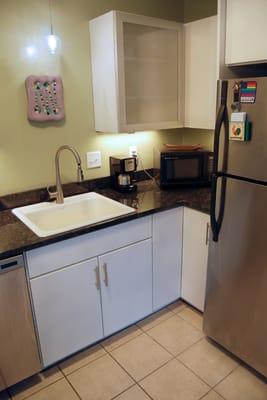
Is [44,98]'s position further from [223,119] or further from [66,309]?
[66,309]

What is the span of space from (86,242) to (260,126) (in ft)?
3.59

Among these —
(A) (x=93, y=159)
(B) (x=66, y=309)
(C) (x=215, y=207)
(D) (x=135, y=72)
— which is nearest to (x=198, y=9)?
(D) (x=135, y=72)

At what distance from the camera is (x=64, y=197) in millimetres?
2264

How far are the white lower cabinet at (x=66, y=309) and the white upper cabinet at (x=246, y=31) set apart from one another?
1.41 metres

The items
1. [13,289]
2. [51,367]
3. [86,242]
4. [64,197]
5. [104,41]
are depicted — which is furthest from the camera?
[64,197]

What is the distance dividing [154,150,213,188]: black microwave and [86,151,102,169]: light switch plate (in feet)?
1.55

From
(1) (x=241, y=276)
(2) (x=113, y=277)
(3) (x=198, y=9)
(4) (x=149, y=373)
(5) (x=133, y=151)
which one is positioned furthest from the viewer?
(5) (x=133, y=151)

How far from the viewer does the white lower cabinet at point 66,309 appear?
1746mm

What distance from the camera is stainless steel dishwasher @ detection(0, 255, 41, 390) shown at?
159cm

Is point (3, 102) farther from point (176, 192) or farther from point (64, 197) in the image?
point (176, 192)

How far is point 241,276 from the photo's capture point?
1770 millimetres

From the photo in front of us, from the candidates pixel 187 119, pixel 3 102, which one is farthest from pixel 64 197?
pixel 187 119

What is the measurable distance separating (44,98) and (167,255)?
53.0 inches

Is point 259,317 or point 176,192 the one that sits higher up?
point 176,192
